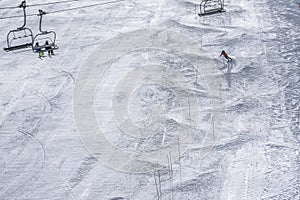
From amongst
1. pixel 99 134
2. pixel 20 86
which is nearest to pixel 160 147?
pixel 99 134

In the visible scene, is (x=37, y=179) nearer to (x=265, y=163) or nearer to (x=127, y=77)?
(x=127, y=77)

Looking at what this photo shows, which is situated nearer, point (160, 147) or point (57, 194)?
point (57, 194)

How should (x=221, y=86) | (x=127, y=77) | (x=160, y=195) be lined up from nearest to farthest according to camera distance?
(x=160, y=195), (x=221, y=86), (x=127, y=77)

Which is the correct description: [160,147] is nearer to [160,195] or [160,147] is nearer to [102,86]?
[160,195]

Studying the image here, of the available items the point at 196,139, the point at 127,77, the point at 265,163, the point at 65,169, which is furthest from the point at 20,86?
the point at 265,163

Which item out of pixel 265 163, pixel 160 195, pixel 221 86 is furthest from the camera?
pixel 221 86

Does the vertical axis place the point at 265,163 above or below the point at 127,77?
below
